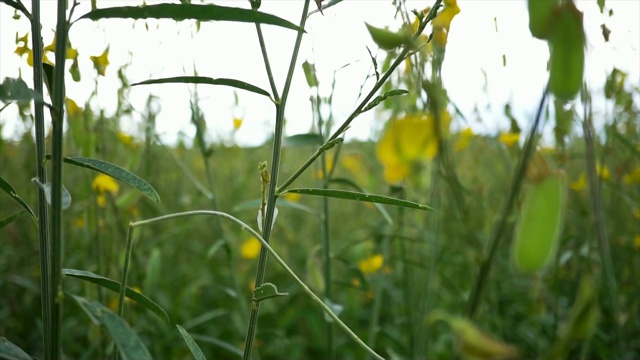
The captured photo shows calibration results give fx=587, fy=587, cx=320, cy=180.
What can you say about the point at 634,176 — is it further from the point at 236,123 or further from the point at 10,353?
the point at 10,353

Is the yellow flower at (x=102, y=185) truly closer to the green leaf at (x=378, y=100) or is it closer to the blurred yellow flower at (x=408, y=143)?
the green leaf at (x=378, y=100)

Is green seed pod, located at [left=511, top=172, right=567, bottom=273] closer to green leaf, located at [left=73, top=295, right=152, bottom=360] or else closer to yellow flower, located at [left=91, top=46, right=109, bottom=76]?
green leaf, located at [left=73, top=295, right=152, bottom=360]

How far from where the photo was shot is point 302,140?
3.57ft

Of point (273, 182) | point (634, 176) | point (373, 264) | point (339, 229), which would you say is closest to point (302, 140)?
point (273, 182)

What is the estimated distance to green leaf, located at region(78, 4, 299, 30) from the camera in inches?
21.9

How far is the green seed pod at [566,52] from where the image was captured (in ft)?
1.23

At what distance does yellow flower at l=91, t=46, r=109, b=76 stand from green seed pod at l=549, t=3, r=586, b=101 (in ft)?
3.31

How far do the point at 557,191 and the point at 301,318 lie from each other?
1746 mm

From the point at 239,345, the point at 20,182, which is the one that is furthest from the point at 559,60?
the point at 20,182

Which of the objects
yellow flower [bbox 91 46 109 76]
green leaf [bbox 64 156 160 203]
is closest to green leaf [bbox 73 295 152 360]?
green leaf [bbox 64 156 160 203]

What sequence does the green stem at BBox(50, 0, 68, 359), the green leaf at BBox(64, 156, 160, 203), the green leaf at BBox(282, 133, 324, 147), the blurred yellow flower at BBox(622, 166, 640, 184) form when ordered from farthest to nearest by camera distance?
the blurred yellow flower at BBox(622, 166, 640, 184) → the green leaf at BBox(282, 133, 324, 147) → the green leaf at BBox(64, 156, 160, 203) → the green stem at BBox(50, 0, 68, 359)

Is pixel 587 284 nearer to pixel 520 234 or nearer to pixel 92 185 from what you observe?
pixel 520 234

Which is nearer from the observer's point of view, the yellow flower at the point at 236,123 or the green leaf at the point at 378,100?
the green leaf at the point at 378,100

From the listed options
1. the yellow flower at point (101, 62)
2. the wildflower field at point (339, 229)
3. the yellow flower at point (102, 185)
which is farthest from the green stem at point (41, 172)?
the yellow flower at point (102, 185)
